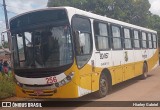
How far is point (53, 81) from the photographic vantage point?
9.55 m

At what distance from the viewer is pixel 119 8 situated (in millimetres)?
44188

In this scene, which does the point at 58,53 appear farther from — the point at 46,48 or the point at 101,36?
the point at 101,36

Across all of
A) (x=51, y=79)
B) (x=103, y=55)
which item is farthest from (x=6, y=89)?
(x=51, y=79)

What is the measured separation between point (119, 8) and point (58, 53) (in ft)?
118

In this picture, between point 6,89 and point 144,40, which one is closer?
point 6,89

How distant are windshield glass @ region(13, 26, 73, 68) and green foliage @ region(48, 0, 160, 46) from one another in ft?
109

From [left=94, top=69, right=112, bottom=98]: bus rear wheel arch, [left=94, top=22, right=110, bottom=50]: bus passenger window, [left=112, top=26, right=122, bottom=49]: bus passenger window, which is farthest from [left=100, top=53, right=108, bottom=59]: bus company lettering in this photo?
[left=112, top=26, right=122, bottom=49]: bus passenger window

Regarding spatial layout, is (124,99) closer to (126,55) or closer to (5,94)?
(126,55)

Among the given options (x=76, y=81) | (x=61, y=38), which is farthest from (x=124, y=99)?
(x=61, y=38)

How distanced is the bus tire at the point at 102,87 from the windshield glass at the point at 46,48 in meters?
2.53

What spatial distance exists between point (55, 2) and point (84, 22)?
34.5 m

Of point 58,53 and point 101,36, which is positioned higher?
point 101,36

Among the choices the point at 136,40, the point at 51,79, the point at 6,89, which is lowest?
the point at 6,89

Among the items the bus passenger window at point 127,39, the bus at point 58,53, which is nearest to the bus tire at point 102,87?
the bus at point 58,53
